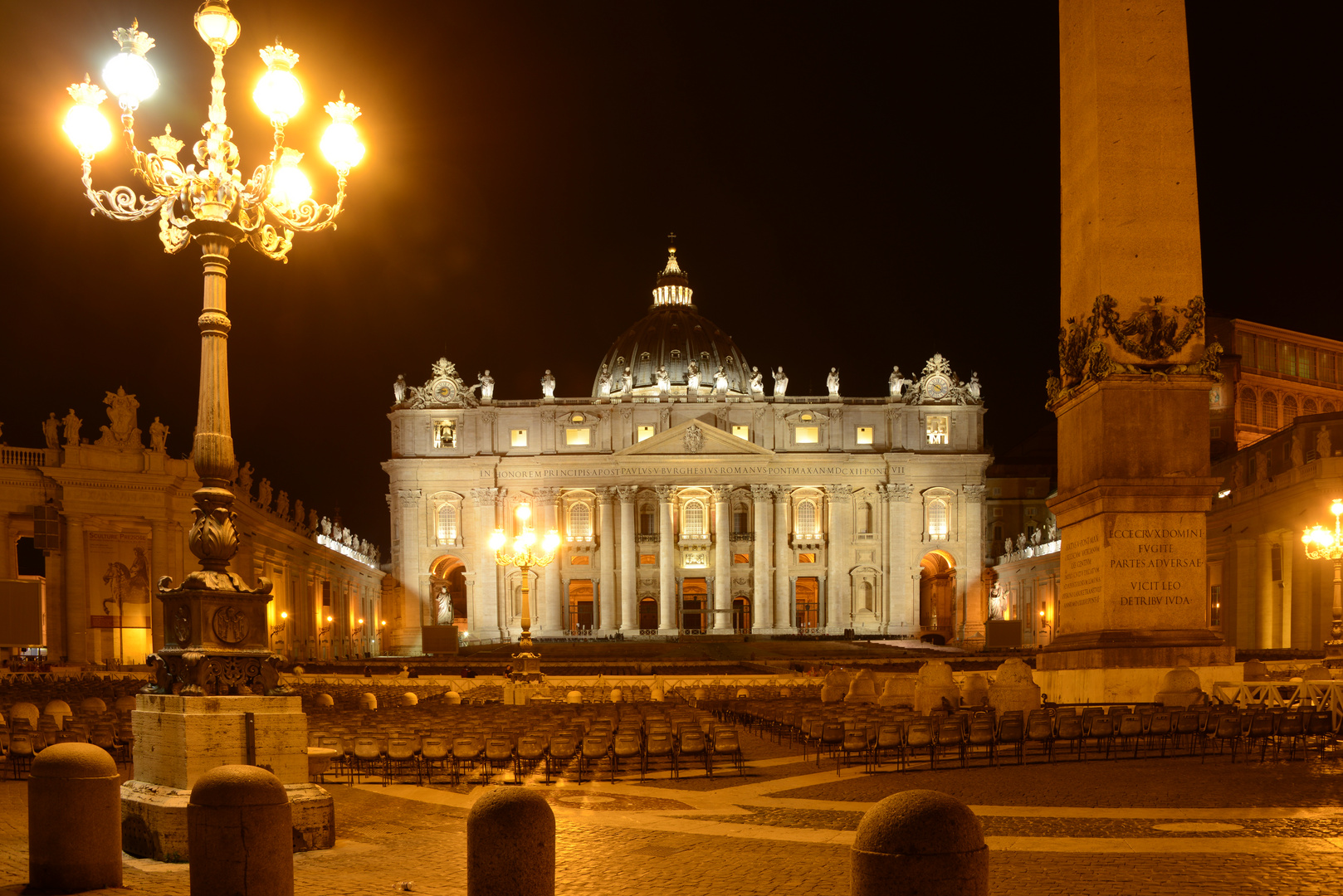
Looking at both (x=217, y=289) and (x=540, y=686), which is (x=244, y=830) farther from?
(x=540, y=686)

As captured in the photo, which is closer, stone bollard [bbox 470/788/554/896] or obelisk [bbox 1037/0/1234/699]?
stone bollard [bbox 470/788/554/896]

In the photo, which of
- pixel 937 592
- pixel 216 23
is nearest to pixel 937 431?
pixel 937 592

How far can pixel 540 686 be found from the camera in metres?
33.2

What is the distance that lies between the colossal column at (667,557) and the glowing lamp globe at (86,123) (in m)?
85.6

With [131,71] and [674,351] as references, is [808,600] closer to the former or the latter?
[674,351]

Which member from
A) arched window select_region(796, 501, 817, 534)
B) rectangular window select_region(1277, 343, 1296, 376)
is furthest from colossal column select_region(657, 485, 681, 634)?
rectangular window select_region(1277, 343, 1296, 376)

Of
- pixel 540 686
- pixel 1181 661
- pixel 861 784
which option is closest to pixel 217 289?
pixel 861 784

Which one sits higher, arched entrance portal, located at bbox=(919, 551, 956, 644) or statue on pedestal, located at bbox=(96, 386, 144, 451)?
statue on pedestal, located at bbox=(96, 386, 144, 451)

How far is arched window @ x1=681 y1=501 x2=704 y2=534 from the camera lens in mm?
100625

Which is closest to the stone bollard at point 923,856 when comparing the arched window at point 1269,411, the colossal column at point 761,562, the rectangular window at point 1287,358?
the arched window at point 1269,411

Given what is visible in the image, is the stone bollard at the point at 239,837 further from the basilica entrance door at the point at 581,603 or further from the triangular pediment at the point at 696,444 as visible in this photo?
the basilica entrance door at the point at 581,603

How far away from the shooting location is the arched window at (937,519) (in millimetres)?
100562

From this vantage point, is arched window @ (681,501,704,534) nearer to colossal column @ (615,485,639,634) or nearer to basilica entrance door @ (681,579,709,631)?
basilica entrance door @ (681,579,709,631)

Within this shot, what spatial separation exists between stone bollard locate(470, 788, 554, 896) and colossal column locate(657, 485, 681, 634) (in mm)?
91418
